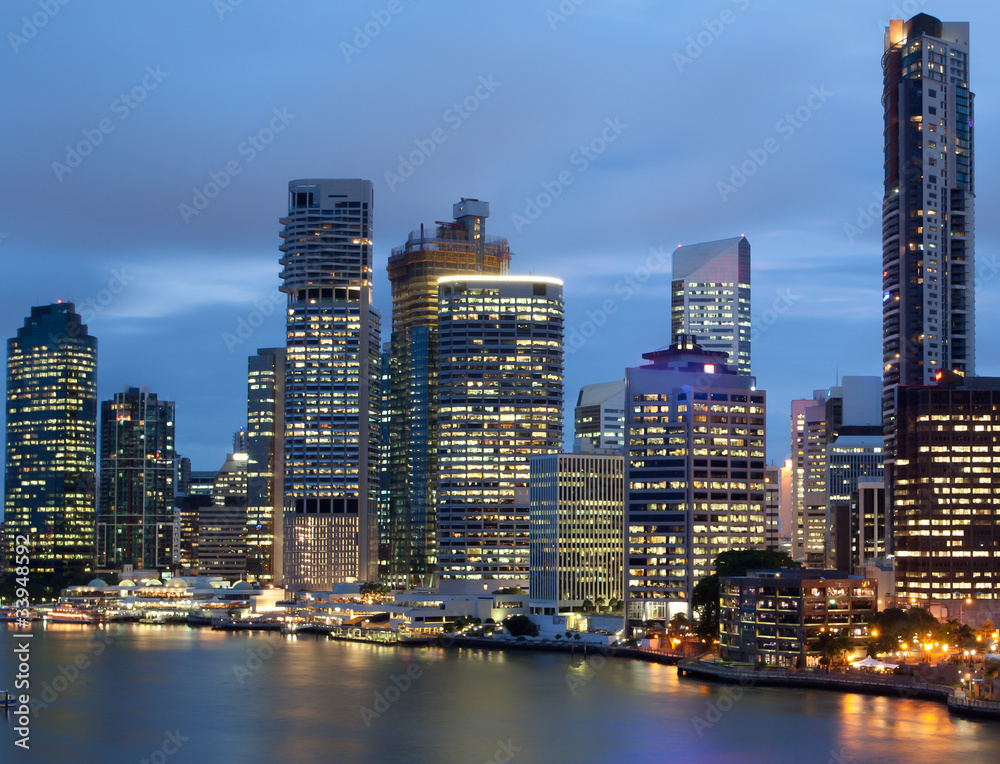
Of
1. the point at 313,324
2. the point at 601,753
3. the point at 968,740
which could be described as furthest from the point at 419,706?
the point at 313,324

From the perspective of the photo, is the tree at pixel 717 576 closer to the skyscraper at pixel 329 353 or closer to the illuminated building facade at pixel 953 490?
the illuminated building facade at pixel 953 490

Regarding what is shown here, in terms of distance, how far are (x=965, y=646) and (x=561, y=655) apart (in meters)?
32.4

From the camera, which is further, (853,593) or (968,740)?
(853,593)

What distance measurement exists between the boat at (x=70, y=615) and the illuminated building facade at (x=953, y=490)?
101298 millimetres

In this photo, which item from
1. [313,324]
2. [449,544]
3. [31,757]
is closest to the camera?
[31,757]

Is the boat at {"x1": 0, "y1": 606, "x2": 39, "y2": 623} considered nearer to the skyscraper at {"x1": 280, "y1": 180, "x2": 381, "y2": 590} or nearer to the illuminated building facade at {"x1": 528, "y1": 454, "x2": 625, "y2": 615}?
the skyscraper at {"x1": 280, "y1": 180, "x2": 381, "y2": 590}

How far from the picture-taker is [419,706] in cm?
8244

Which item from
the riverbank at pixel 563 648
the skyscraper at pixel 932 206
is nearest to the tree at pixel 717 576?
the riverbank at pixel 563 648

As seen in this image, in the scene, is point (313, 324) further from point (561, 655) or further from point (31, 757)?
point (31, 757)

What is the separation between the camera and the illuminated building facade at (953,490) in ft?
386

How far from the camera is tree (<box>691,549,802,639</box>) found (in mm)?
110500

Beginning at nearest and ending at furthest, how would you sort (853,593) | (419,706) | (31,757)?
(31,757) → (419,706) → (853,593)

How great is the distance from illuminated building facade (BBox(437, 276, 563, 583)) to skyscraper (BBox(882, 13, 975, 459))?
46836 mm

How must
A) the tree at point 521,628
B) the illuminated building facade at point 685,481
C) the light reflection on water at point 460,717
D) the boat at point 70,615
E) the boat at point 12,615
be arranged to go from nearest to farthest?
the light reflection on water at point 460,717, the tree at point 521,628, the illuminated building facade at point 685,481, the boat at point 12,615, the boat at point 70,615
